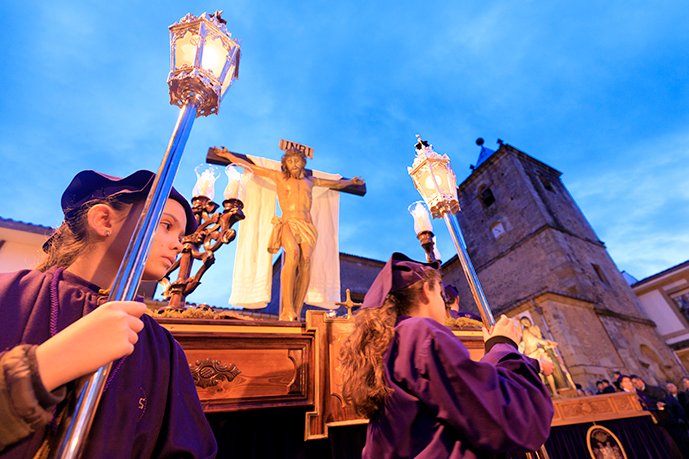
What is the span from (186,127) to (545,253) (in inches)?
850

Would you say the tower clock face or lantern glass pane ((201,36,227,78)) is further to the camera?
the tower clock face

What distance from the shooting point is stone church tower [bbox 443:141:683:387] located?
543 inches

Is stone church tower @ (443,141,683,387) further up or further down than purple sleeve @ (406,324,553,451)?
further up

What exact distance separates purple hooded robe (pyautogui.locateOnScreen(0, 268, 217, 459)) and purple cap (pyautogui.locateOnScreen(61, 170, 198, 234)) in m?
0.44

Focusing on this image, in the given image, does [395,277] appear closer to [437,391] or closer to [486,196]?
[437,391]

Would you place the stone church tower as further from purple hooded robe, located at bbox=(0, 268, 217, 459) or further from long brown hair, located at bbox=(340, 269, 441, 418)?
purple hooded robe, located at bbox=(0, 268, 217, 459)

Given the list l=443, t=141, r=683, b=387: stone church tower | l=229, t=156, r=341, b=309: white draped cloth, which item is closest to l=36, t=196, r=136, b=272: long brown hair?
l=229, t=156, r=341, b=309: white draped cloth

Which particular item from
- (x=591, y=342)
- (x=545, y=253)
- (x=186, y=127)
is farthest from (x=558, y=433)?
(x=545, y=253)

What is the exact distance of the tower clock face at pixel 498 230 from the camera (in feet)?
73.9

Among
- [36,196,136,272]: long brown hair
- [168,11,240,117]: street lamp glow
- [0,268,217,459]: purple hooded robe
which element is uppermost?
[168,11,240,117]: street lamp glow

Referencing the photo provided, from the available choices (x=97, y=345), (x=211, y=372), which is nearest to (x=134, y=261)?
(x=97, y=345)

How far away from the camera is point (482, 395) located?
144cm

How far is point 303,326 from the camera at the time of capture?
2355mm

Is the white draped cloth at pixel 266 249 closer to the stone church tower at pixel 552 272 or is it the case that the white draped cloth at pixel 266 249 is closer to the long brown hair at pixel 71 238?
the long brown hair at pixel 71 238
